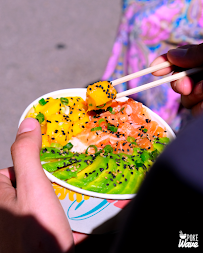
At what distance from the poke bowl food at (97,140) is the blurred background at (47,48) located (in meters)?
2.14

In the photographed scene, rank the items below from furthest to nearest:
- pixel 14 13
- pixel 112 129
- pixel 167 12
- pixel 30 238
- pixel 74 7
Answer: pixel 74 7
pixel 14 13
pixel 167 12
pixel 112 129
pixel 30 238

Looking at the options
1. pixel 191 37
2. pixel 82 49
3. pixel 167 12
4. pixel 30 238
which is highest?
pixel 82 49

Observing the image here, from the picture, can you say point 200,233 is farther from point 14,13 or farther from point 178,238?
→ point 14,13

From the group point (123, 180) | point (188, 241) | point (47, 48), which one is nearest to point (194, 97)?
point (123, 180)

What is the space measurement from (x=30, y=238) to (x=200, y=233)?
1244mm

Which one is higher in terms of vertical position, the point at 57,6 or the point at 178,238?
the point at 57,6

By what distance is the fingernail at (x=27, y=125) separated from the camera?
1680mm

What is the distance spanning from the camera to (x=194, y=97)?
216cm

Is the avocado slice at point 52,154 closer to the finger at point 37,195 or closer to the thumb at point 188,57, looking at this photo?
the finger at point 37,195

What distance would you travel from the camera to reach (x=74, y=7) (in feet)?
19.4

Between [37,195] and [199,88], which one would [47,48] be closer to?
[199,88]

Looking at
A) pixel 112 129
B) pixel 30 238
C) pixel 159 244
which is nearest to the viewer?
pixel 159 244

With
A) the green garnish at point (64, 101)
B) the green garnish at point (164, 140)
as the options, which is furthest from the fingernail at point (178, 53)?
the green garnish at point (64, 101)

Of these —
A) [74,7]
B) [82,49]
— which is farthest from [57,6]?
[82,49]
